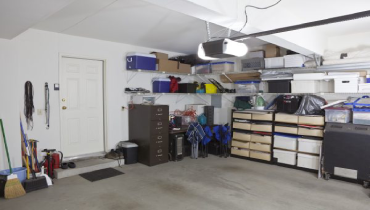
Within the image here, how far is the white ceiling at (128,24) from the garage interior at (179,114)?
0.03 metres

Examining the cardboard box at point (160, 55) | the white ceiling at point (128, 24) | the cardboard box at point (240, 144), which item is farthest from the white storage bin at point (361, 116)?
the cardboard box at point (160, 55)

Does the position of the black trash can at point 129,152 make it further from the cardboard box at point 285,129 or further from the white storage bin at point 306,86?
the white storage bin at point 306,86

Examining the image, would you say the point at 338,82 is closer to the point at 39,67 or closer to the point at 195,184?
the point at 195,184

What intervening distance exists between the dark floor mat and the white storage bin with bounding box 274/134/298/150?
320cm

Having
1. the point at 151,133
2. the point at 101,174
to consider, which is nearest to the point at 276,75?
the point at 151,133

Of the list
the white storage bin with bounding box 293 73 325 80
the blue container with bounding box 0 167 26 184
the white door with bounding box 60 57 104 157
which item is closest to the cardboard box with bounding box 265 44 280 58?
the white storage bin with bounding box 293 73 325 80

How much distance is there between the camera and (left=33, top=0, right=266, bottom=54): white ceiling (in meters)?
3.22

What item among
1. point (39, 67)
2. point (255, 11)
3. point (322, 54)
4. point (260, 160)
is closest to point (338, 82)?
point (322, 54)

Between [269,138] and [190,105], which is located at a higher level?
[190,105]

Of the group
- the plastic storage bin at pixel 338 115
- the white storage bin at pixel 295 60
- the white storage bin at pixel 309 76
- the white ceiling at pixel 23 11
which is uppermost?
the white ceiling at pixel 23 11

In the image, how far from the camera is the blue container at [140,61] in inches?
Result: 204

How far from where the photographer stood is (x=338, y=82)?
4.36 m

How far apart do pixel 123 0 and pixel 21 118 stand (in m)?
2.76

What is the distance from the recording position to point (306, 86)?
468cm
